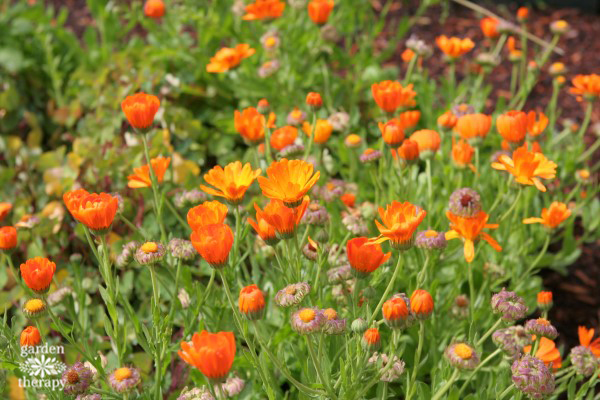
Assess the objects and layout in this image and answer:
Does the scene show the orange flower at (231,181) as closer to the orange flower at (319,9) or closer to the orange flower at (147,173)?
the orange flower at (147,173)

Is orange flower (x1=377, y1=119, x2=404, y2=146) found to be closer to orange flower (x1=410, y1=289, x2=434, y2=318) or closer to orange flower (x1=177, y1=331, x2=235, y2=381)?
orange flower (x1=410, y1=289, x2=434, y2=318)

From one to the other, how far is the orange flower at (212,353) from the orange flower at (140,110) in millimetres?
687

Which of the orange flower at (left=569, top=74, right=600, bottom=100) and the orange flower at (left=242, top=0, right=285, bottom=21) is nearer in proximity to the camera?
the orange flower at (left=569, top=74, right=600, bottom=100)

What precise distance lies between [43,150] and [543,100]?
8.55ft

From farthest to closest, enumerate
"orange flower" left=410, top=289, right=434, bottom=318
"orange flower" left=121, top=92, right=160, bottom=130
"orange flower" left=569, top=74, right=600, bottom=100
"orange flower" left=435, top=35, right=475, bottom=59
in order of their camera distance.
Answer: "orange flower" left=435, top=35, right=475, bottom=59
"orange flower" left=569, top=74, right=600, bottom=100
"orange flower" left=121, top=92, right=160, bottom=130
"orange flower" left=410, top=289, right=434, bottom=318

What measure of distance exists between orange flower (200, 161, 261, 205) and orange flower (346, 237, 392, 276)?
27 cm

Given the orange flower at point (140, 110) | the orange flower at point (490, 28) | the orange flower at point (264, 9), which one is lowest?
the orange flower at point (490, 28)

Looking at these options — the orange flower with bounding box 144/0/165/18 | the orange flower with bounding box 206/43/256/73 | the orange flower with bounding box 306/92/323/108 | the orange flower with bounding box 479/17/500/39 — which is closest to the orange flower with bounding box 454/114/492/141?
the orange flower with bounding box 306/92/323/108

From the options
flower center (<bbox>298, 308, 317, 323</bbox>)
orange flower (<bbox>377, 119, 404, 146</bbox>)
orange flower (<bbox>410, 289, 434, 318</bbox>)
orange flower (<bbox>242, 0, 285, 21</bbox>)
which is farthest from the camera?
orange flower (<bbox>242, 0, 285, 21</bbox>)

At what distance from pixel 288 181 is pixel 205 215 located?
0.19m

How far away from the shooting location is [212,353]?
1165 mm

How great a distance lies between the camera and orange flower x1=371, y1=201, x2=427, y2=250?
143cm

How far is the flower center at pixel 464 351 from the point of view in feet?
4.67

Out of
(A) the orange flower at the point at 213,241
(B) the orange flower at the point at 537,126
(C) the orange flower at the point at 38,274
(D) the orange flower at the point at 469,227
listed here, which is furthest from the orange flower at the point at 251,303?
(B) the orange flower at the point at 537,126
